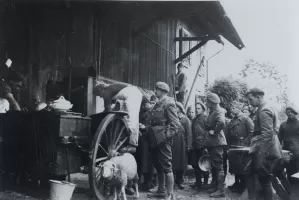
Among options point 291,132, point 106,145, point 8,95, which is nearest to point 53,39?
point 8,95

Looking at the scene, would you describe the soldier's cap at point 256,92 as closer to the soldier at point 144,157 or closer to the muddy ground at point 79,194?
the muddy ground at point 79,194

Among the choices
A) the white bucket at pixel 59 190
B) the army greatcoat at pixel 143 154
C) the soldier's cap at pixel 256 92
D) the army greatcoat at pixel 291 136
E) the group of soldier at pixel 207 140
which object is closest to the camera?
the white bucket at pixel 59 190

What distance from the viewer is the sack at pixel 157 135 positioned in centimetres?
650

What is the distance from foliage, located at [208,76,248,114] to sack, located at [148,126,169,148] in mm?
12776

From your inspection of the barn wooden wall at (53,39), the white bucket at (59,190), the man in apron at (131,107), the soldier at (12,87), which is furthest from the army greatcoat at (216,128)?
the soldier at (12,87)

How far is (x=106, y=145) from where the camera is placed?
6145 mm

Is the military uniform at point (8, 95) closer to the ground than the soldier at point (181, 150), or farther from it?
farther from it

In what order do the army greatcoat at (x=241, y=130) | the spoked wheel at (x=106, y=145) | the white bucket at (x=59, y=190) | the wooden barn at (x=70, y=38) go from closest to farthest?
the white bucket at (x=59, y=190)
the spoked wheel at (x=106, y=145)
the wooden barn at (x=70, y=38)
the army greatcoat at (x=241, y=130)

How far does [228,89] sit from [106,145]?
46.7 ft

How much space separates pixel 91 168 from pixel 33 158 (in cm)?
127

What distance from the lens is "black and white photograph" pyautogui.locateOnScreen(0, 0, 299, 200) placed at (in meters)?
5.79

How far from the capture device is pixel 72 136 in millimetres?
5762

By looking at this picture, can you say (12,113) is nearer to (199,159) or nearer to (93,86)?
(93,86)

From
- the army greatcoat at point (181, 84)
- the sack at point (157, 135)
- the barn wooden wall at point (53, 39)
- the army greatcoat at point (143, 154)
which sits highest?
the barn wooden wall at point (53, 39)
